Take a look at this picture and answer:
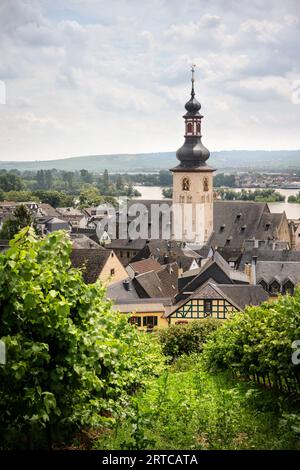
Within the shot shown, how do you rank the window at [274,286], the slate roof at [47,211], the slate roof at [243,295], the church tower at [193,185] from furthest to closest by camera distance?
the slate roof at [47,211] → the church tower at [193,185] → the window at [274,286] → the slate roof at [243,295]

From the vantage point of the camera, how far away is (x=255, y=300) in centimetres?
3091

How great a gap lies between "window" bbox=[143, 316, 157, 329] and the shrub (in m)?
5.47

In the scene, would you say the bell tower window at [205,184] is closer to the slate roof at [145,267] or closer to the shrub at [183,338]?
the slate roof at [145,267]

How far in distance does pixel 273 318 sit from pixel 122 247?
170 feet

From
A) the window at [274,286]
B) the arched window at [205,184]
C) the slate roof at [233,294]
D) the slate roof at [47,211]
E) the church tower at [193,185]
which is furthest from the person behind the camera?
the slate roof at [47,211]

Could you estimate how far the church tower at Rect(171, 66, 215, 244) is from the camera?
2584 inches

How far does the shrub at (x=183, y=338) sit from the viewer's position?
23000 millimetres

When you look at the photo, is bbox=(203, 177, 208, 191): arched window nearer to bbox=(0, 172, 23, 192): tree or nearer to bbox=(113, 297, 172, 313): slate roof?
bbox=(113, 297, 172, 313): slate roof

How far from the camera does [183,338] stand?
76.0 feet

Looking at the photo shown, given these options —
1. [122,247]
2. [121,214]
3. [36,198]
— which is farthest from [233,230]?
[36,198]

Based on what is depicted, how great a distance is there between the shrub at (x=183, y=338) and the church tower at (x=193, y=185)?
139 ft

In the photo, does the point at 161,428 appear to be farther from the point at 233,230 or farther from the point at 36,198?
the point at 36,198

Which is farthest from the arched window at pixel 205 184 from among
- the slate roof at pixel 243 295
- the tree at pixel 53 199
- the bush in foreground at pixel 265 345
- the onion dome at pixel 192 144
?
the tree at pixel 53 199
